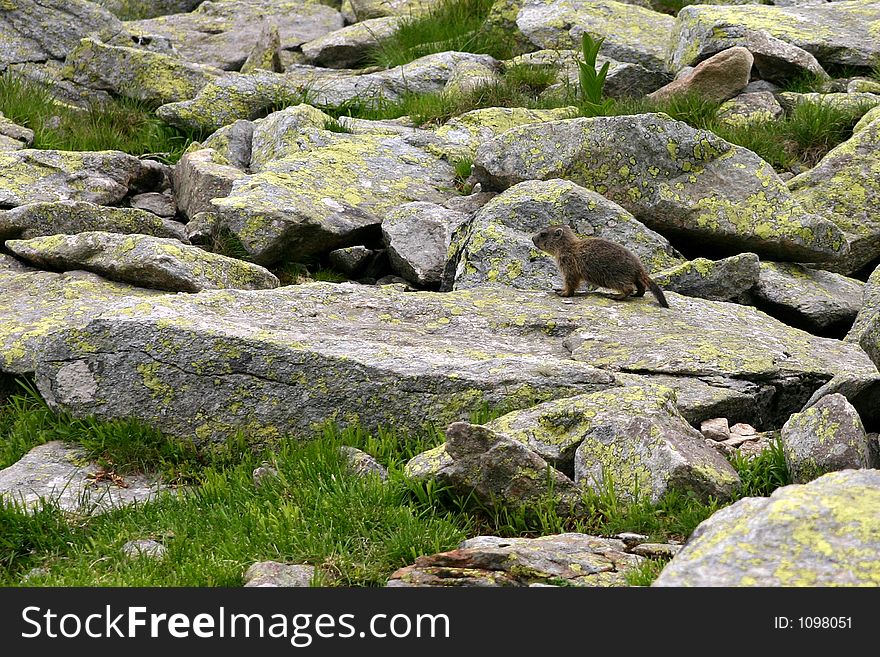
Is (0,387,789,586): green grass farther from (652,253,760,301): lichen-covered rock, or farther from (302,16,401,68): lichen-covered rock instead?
(302,16,401,68): lichen-covered rock

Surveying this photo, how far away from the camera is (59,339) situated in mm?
8641

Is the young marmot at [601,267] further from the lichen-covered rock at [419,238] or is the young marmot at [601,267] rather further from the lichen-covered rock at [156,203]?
the lichen-covered rock at [156,203]

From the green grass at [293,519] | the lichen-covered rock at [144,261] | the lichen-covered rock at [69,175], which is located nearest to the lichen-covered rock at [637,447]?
the green grass at [293,519]

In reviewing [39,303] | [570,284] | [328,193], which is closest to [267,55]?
[328,193]

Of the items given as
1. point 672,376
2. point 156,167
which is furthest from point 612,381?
point 156,167

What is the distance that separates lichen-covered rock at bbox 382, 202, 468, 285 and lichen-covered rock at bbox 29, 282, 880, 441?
1.98 metres

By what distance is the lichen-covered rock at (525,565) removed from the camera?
578cm

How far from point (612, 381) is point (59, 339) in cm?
449

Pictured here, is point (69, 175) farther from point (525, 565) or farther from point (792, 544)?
point (792, 544)

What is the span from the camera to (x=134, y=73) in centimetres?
1709

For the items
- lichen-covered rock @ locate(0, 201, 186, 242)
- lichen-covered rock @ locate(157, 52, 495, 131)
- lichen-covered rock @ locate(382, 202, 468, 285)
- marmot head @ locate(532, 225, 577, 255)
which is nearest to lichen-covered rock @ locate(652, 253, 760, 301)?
marmot head @ locate(532, 225, 577, 255)

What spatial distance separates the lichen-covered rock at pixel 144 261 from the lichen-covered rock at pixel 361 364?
39.5 inches

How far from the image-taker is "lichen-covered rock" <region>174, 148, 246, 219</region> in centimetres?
1315
